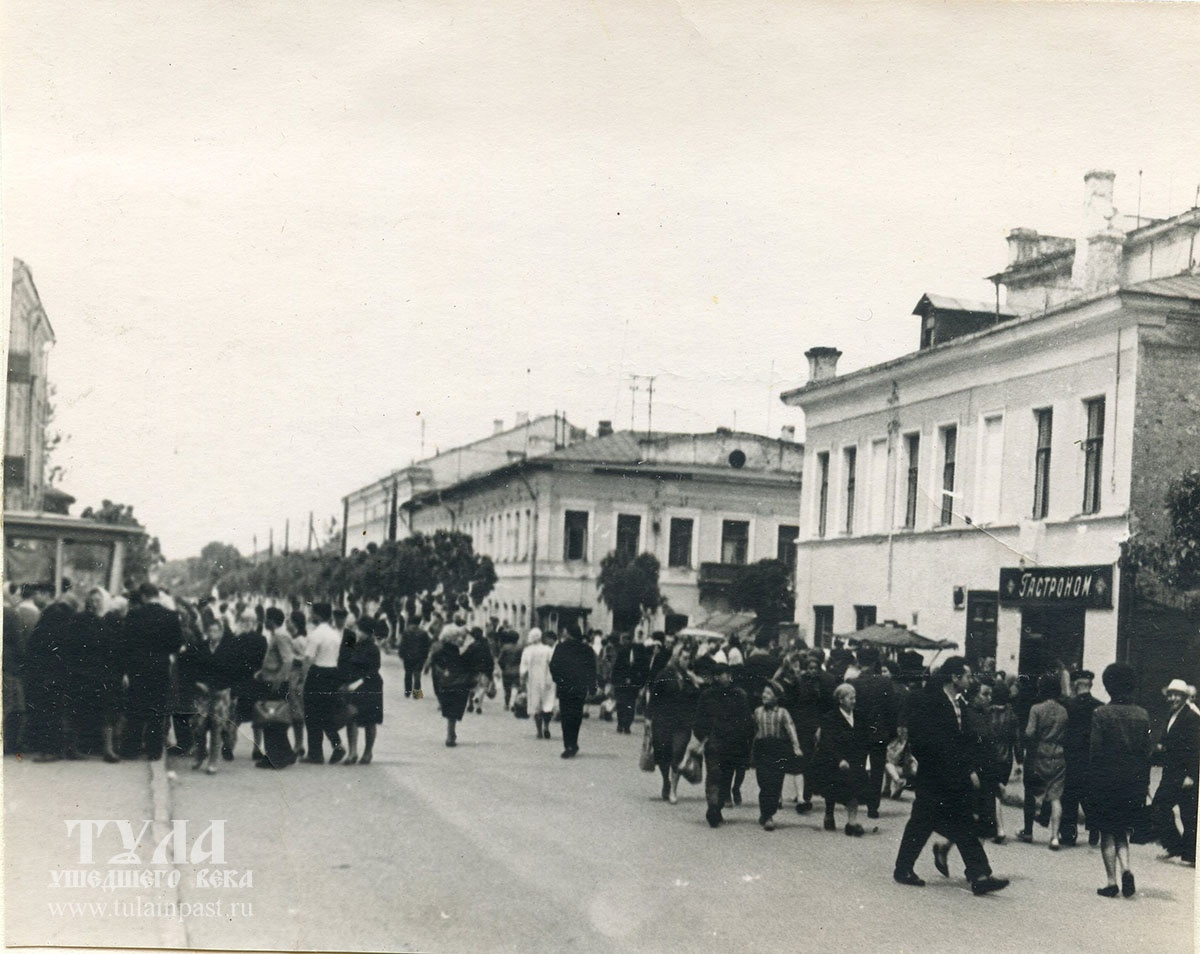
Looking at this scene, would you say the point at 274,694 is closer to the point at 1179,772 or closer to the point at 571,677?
the point at 571,677

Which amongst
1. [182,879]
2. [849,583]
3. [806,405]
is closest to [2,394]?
[182,879]

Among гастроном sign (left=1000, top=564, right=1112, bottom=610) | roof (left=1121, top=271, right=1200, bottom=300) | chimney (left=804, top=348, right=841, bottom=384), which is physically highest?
roof (left=1121, top=271, right=1200, bottom=300)

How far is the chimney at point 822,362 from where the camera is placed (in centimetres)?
1173

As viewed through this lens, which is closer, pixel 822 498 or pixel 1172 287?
pixel 1172 287

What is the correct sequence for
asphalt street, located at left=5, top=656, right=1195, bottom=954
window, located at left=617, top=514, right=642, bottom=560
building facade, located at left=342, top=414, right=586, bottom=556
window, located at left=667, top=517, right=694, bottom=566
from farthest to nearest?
window, located at left=617, top=514, right=642, bottom=560 < window, located at left=667, top=517, right=694, bottom=566 < building facade, located at left=342, top=414, right=586, bottom=556 < asphalt street, located at left=5, top=656, right=1195, bottom=954

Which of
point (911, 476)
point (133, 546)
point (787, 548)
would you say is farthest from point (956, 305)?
point (133, 546)

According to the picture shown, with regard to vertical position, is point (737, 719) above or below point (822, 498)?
below

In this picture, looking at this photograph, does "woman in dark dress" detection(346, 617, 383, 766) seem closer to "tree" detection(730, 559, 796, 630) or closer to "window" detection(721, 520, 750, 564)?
"window" detection(721, 520, 750, 564)

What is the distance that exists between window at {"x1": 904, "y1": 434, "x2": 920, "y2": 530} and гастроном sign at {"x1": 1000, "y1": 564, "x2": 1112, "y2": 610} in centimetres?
182

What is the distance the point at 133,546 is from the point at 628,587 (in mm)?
6676

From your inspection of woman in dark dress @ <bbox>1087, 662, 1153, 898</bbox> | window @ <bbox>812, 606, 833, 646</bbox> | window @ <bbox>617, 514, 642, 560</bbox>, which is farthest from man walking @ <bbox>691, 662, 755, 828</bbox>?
window @ <bbox>812, 606, 833, 646</bbox>

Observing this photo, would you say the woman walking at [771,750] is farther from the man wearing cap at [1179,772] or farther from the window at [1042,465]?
the window at [1042,465]

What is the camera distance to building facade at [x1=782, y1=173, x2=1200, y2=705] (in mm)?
12008

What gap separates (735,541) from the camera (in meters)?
16.7
